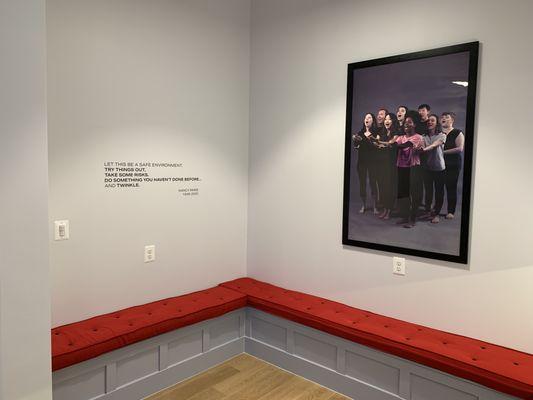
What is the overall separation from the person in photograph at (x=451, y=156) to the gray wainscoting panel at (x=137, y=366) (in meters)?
2.13

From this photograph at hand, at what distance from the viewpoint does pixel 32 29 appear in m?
1.79

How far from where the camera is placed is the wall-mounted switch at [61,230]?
2.55 meters

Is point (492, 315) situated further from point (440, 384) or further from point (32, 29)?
point (32, 29)

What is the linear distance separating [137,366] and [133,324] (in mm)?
304

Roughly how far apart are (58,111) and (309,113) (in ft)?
5.74

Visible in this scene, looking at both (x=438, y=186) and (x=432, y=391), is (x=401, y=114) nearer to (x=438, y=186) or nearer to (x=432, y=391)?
(x=438, y=186)

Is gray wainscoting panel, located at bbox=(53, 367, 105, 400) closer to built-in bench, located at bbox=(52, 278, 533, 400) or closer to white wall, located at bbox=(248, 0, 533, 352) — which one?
built-in bench, located at bbox=(52, 278, 533, 400)

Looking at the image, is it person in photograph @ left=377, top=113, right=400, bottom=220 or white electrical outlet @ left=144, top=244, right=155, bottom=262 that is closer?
person in photograph @ left=377, top=113, right=400, bottom=220

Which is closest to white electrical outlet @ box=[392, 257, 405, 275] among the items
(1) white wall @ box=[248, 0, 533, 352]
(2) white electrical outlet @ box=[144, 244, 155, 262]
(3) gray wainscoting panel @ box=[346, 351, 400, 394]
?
(1) white wall @ box=[248, 0, 533, 352]

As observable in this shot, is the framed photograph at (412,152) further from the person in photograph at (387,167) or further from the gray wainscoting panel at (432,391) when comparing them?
the gray wainscoting panel at (432,391)

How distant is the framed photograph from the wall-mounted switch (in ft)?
6.15

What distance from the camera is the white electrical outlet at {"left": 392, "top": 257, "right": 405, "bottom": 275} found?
2854 mm

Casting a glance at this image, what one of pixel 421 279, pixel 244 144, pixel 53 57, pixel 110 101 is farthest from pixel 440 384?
pixel 53 57

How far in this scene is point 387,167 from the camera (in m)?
2.89
